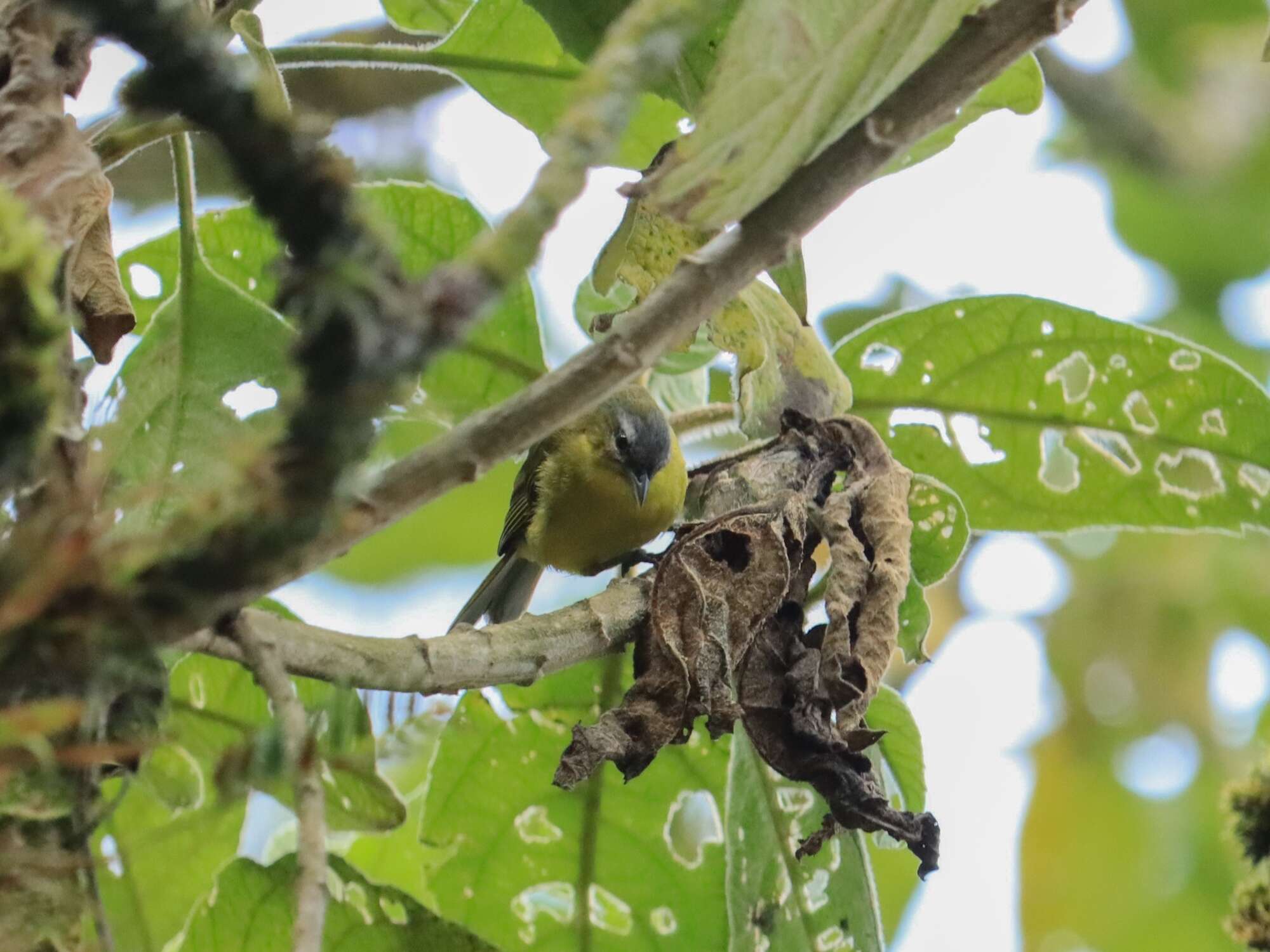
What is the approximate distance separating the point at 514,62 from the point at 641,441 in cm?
143

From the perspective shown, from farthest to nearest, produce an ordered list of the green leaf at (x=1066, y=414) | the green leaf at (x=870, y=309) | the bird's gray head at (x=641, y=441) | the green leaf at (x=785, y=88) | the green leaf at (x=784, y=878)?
the green leaf at (x=870, y=309), the bird's gray head at (x=641, y=441), the green leaf at (x=1066, y=414), the green leaf at (x=784, y=878), the green leaf at (x=785, y=88)

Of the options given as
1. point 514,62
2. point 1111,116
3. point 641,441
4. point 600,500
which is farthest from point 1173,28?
point 514,62

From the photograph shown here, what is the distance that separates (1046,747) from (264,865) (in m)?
3.25

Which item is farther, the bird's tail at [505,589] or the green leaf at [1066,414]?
the bird's tail at [505,589]

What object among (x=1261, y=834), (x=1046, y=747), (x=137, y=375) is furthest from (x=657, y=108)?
(x=1046, y=747)

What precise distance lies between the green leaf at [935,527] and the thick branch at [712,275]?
842mm

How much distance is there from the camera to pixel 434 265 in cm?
209

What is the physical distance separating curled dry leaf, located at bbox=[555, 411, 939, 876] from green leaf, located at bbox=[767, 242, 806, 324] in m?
0.24

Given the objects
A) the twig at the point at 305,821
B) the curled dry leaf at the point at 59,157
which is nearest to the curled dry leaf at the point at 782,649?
the twig at the point at 305,821

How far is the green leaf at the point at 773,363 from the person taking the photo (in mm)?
1736

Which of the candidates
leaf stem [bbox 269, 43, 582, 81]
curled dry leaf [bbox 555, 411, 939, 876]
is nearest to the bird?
leaf stem [bbox 269, 43, 582, 81]

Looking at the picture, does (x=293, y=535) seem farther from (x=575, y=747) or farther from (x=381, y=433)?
(x=575, y=747)

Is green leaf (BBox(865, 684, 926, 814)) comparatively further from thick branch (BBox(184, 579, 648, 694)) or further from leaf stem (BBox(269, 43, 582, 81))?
leaf stem (BBox(269, 43, 582, 81))

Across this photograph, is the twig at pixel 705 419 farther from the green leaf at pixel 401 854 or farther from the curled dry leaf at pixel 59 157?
the curled dry leaf at pixel 59 157
